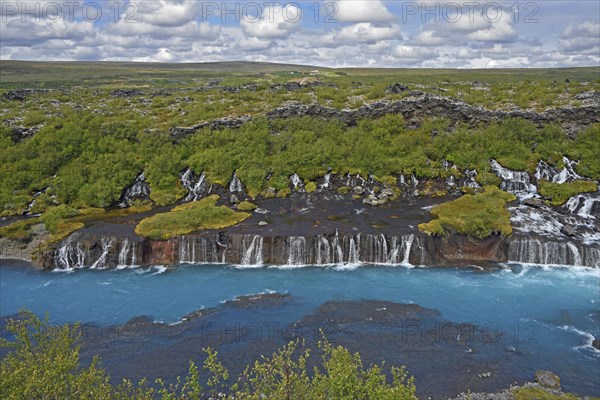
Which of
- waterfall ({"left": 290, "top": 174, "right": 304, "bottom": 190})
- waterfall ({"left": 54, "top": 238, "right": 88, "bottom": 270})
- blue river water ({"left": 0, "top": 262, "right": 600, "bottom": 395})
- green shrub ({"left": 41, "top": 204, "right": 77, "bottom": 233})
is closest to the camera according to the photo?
blue river water ({"left": 0, "top": 262, "right": 600, "bottom": 395})

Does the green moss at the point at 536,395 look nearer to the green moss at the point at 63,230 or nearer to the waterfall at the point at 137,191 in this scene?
the green moss at the point at 63,230

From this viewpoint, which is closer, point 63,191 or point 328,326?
point 328,326

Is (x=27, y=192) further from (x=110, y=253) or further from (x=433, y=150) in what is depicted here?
(x=433, y=150)

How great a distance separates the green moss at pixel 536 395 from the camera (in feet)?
91.3

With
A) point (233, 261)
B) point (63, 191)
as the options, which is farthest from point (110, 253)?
point (63, 191)

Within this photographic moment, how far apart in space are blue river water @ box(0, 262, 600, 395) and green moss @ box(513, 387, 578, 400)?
142 inches

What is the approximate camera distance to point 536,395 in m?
28.2

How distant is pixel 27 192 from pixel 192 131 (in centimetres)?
2678

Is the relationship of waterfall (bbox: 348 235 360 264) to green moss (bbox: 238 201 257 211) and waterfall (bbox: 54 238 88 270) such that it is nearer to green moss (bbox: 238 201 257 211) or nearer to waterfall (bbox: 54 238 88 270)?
green moss (bbox: 238 201 257 211)

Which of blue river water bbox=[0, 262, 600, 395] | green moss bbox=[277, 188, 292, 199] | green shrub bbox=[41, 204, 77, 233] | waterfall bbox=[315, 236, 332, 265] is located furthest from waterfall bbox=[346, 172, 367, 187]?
green shrub bbox=[41, 204, 77, 233]

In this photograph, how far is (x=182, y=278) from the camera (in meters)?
47.2

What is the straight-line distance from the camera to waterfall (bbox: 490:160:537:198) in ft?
211

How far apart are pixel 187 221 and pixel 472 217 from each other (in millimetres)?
32929

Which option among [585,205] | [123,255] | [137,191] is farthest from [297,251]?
[585,205]
